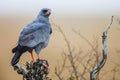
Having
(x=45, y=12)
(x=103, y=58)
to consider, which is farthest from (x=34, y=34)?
(x=103, y=58)

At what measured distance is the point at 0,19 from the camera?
2.89 m

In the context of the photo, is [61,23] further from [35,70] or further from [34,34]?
[35,70]

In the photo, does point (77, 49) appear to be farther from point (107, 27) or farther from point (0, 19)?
point (0, 19)

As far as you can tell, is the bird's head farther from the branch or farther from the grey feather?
the branch

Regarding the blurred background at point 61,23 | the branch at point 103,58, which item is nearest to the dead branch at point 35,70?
the blurred background at point 61,23

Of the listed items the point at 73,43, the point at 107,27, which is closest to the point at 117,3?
the point at 107,27

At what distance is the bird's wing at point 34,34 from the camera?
2824 millimetres

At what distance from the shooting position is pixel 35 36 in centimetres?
283

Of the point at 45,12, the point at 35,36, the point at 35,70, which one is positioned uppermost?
the point at 45,12

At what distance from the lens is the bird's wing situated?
9.27 ft

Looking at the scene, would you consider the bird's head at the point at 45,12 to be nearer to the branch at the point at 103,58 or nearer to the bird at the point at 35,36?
the bird at the point at 35,36

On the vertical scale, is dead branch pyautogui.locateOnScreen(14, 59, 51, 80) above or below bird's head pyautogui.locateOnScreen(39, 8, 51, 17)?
below

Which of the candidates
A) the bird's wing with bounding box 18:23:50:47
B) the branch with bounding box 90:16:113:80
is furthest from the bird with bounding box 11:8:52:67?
the branch with bounding box 90:16:113:80

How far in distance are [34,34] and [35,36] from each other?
1 cm
